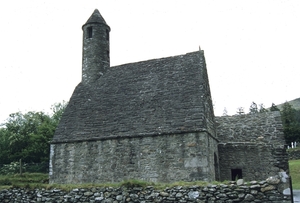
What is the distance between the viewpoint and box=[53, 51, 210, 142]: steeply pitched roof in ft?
59.0

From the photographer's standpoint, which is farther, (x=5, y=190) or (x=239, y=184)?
(x=5, y=190)

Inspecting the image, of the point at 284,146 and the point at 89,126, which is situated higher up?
the point at 89,126

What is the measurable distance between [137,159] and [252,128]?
8.03 metres

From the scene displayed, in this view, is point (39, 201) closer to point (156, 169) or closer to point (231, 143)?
point (156, 169)

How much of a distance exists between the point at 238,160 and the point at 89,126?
9.28 m

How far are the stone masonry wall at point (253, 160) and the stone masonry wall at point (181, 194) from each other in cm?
963

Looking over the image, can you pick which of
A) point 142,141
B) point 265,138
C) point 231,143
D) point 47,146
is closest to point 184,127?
point 142,141

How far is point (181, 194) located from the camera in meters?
10.4

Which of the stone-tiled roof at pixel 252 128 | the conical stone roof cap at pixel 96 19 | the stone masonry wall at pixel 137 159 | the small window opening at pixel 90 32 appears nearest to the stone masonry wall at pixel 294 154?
the stone-tiled roof at pixel 252 128

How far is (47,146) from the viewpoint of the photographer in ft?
136

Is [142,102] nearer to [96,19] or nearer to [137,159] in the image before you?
[137,159]

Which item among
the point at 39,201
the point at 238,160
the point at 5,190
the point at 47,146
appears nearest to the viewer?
the point at 39,201

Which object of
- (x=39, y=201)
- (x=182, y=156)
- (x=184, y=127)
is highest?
(x=184, y=127)

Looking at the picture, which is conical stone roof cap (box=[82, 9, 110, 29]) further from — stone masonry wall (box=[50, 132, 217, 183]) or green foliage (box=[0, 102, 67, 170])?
green foliage (box=[0, 102, 67, 170])
